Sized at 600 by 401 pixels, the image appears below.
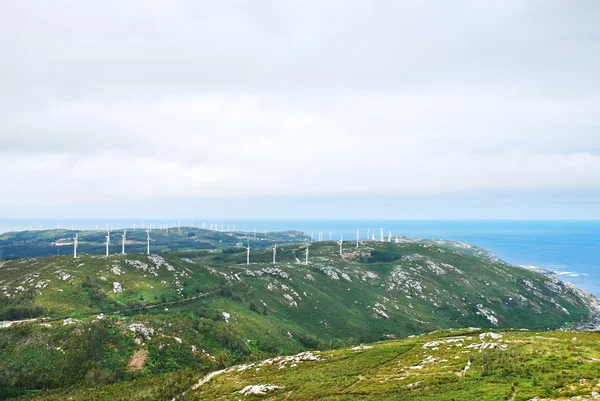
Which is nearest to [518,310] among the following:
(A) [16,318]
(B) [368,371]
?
(B) [368,371]

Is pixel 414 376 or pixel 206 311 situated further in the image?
pixel 206 311

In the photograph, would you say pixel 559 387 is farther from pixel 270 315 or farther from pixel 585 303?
pixel 585 303

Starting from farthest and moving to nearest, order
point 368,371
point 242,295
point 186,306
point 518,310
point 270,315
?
point 518,310, point 242,295, point 270,315, point 186,306, point 368,371

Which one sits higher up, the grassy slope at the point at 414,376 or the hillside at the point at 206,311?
the grassy slope at the point at 414,376

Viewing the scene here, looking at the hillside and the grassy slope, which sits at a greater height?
the grassy slope

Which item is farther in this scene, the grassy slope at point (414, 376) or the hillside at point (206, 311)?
the hillside at point (206, 311)

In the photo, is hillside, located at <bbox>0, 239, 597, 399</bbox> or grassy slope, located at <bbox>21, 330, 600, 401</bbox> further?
hillside, located at <bbox>0, 239, 597, 399</bbox>

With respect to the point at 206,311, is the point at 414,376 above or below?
above

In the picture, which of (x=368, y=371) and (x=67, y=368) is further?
(x=67, y=368)
